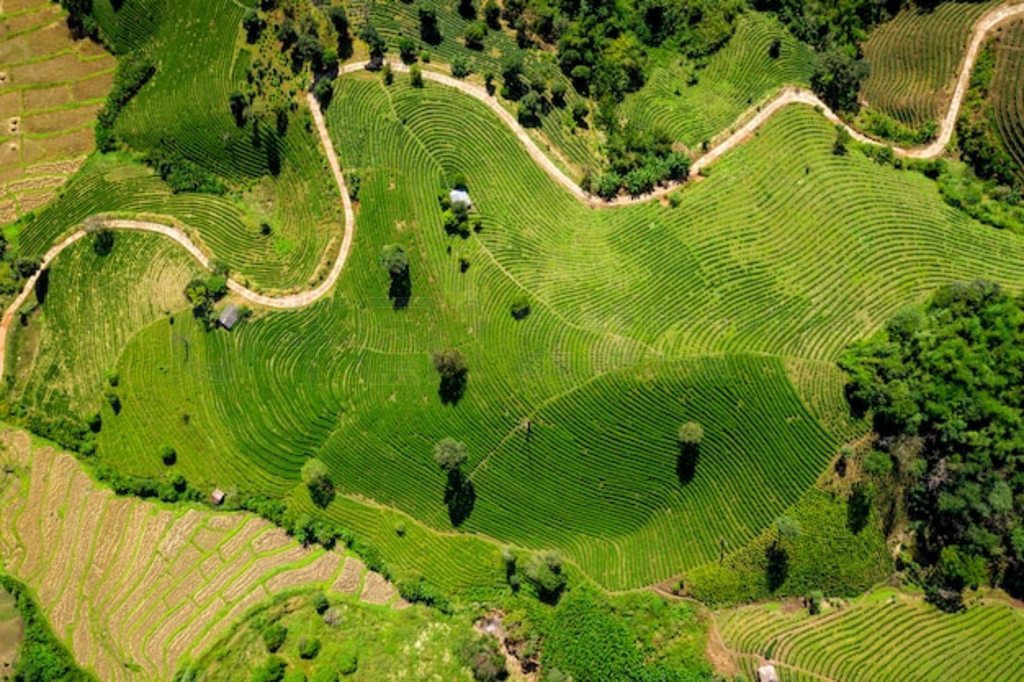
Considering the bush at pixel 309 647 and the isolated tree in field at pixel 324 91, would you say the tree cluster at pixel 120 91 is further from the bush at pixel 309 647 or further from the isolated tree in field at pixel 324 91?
the bush at pixel 309 647

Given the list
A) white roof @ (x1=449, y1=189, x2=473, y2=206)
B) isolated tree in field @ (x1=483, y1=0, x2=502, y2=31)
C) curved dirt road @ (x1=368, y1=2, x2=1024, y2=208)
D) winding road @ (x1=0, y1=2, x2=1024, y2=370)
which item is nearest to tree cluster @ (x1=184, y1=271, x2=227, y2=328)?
winding road @ (x1=0, y1=2, x2=1024, y2=370)

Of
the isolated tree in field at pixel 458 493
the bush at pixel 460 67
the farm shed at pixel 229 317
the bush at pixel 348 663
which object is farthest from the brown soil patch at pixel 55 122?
the bush at pixel 348 663

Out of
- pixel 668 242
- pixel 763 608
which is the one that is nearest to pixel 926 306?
pixel 668 242

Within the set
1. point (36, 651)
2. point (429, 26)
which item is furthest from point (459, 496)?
point (429, 26)

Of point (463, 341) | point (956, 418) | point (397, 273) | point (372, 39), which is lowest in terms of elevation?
point (463, 341)

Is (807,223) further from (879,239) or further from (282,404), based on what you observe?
(282,404)

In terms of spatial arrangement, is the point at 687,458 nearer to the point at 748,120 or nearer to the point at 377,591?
the point at 377,591
